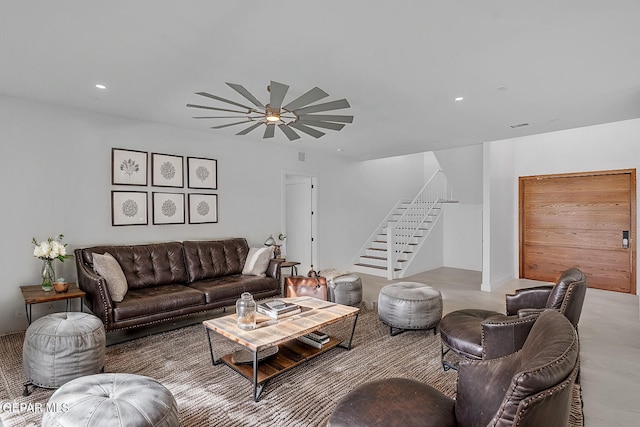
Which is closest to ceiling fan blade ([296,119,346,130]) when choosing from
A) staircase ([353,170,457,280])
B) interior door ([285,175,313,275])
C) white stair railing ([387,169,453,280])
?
interior door ([285,175,313,275])

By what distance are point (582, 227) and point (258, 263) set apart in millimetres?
5638

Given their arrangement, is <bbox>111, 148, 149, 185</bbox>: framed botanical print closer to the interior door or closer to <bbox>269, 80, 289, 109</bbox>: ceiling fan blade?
<bbox>269, 80, 289, 109</bbox>: ceiling fan blade

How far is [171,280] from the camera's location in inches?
165

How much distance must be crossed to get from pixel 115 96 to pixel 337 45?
2502 mm

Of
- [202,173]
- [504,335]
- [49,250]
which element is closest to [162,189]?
[202,173]

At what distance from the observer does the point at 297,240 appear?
6.87 m

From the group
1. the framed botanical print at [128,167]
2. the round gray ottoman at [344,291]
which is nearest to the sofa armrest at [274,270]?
the round gray ottoman at [344,291]

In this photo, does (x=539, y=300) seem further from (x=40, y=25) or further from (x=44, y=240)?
(x=44, y=240)

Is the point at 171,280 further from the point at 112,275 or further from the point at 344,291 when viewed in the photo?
the point at 344,291

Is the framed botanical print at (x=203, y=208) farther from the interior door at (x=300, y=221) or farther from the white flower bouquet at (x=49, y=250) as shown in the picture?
the interior door at (x=300, y=221)

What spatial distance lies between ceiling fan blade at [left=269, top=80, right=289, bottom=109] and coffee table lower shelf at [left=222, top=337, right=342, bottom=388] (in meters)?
2.07

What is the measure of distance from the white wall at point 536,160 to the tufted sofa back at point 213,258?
13.4 ft

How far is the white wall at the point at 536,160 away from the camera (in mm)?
5434

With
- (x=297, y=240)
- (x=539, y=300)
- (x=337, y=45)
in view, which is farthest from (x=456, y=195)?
(x=337, y=45)
